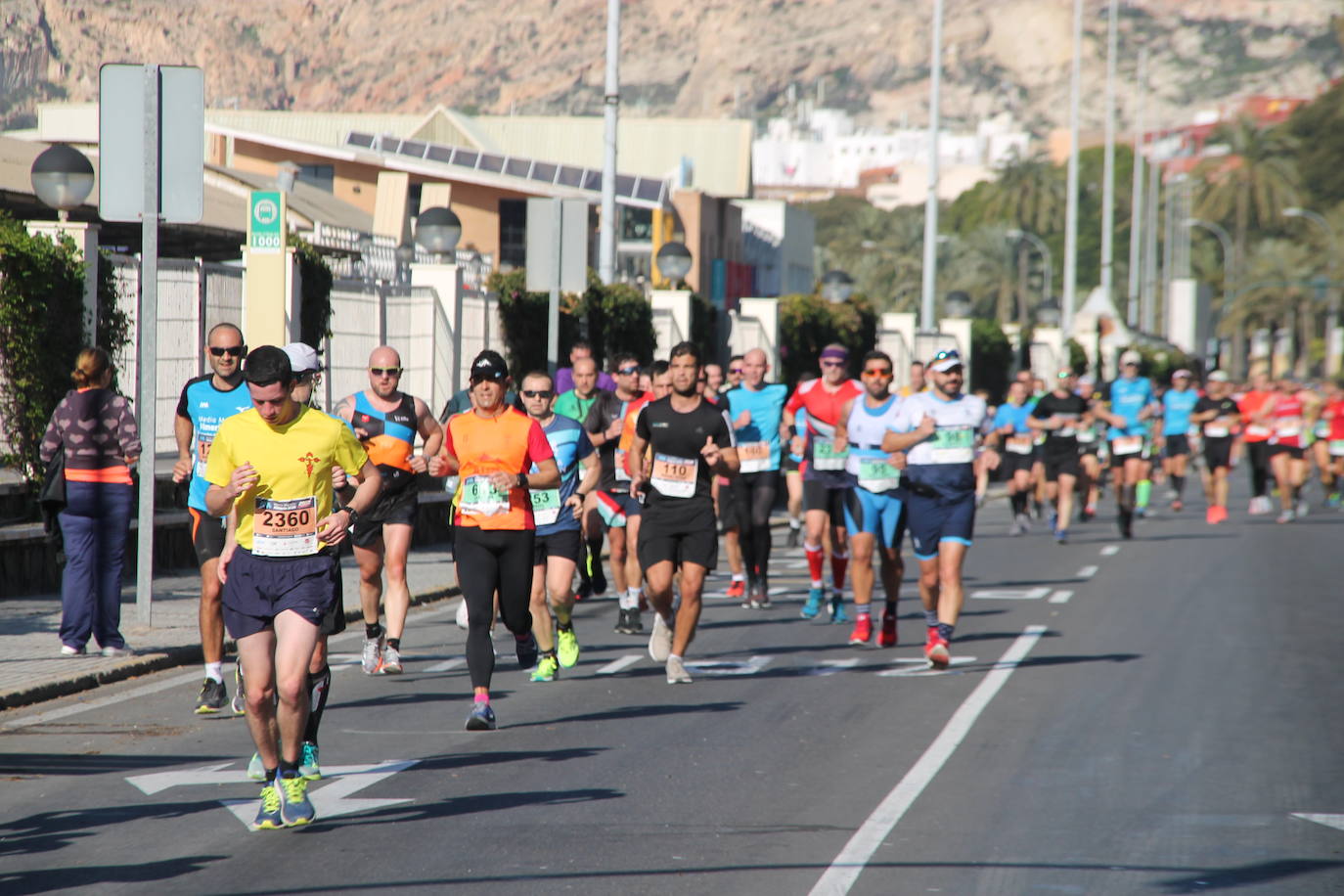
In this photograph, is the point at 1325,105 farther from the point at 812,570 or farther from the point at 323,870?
the point at 323,870

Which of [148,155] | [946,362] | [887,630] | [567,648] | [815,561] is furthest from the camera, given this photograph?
[815,561]

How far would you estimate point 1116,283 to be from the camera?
15388 cm

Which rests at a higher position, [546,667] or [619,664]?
[546,667]

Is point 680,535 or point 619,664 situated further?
point 619,664

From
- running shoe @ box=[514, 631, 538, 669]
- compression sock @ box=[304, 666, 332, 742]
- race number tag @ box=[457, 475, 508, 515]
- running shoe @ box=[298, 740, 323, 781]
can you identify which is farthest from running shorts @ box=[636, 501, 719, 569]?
compression sock @ box=[304, 666, 332, 742]

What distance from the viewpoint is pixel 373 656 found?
463 inches

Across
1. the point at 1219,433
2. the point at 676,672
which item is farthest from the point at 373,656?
the point at 1219,433

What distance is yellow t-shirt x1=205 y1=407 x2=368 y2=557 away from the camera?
7.45 meters

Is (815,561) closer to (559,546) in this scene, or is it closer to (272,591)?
(559,546)

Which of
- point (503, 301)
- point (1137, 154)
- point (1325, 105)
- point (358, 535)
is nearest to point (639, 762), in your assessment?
point (358, 535)

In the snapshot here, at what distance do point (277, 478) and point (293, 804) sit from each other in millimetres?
1193

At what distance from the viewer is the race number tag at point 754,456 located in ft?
51.8

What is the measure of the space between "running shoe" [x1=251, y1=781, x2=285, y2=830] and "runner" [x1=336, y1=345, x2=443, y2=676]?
3.90 meters

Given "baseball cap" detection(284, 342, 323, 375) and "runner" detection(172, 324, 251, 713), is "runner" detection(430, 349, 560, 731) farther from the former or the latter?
"baseball cap" detection(284, 342, 323, 375)
